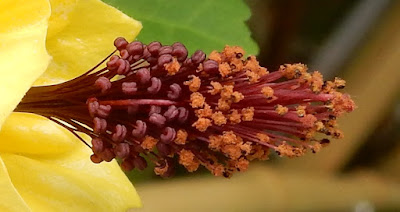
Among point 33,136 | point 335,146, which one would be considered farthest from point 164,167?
point 335,146

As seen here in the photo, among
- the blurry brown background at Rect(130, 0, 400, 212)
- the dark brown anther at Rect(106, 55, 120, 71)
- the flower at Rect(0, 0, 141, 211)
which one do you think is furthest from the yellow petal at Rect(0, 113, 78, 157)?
the blurry brown background at Rect(130, 0, 400, 212)

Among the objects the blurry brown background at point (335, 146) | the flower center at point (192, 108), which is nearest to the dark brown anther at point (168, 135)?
the flower center at point (192, 108)

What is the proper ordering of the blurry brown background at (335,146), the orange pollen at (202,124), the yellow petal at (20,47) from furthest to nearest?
the blurry brown background at (335,146), the orange pollen at (202,124), the yellow petal at (20,47)

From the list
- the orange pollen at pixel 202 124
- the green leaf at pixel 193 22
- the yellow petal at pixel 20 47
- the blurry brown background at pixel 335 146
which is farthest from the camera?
the blurry brown background at pixel 335 146

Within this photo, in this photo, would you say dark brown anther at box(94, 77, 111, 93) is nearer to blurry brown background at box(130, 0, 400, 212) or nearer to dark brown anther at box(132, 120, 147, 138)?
dark brown anther at box(132, 120, 147, 138)

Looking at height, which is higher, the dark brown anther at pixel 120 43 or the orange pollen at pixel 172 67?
the dark brown anther at pixel 120 43

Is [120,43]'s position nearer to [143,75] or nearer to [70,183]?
[143,75]

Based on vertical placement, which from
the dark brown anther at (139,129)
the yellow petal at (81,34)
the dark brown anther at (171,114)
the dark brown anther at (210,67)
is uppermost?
the yellow petal at (81,34)

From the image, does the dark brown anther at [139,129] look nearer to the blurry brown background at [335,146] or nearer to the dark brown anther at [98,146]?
the dark brown anther at [98,146]
